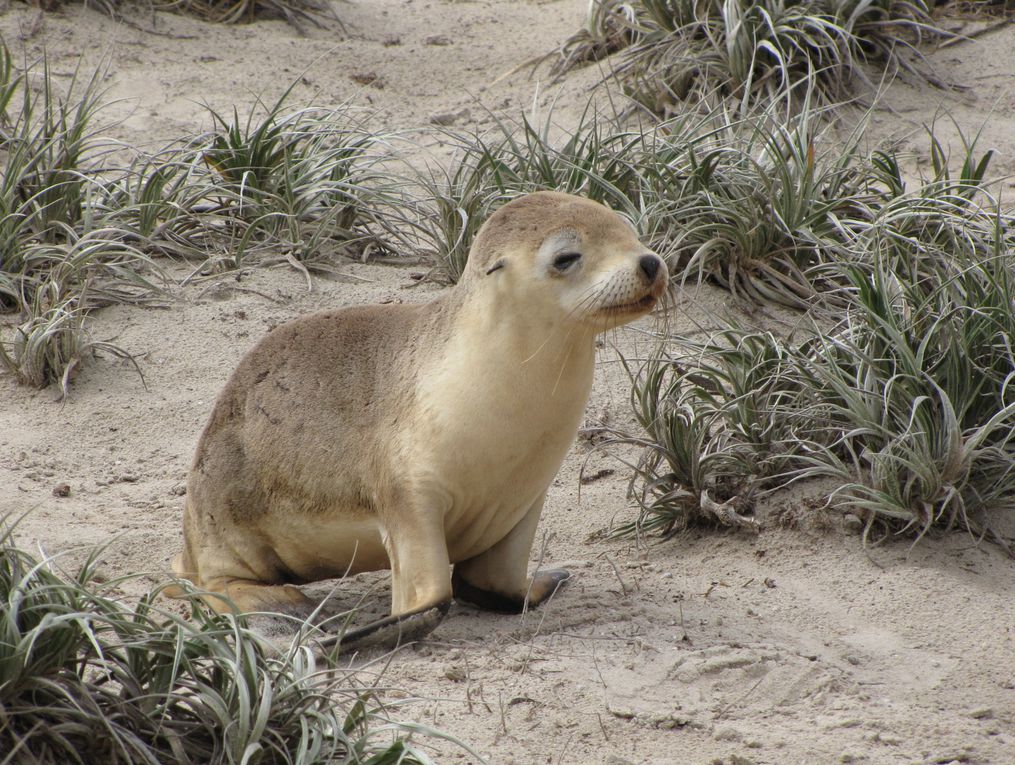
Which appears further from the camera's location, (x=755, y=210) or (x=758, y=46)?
(x=758, y=46)

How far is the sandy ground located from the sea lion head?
2.88ft

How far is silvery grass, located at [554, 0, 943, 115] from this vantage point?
7.40 m

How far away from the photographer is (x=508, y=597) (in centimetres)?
393

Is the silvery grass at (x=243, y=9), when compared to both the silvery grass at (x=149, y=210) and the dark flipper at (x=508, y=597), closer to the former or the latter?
the silvery grass at (x=149, y=210)

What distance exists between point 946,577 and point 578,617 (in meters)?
1.12

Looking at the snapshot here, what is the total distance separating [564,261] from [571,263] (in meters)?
0.02

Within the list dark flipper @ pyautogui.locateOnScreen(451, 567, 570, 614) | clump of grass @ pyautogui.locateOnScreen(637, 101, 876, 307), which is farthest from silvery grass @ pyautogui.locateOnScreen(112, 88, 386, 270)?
dark flipper @ pyautogui.locateOnScreen(451, 567, 570, 614)

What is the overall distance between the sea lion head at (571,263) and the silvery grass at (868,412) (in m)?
1.13

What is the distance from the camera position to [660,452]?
4.61 meters

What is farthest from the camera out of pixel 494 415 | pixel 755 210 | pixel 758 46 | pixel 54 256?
pixel 758 46

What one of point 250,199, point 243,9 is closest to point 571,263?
point 250,199

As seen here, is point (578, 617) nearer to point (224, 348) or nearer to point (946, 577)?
point (946, 577)

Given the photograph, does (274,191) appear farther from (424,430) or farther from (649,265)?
(649,265)

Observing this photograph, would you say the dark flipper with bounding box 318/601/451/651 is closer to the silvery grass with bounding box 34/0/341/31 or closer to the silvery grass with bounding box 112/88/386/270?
the silvery grass with bounding box 112/88/386/270
